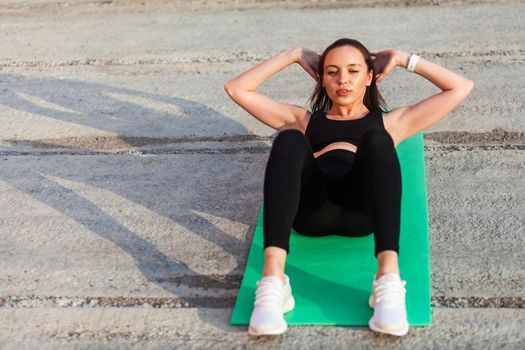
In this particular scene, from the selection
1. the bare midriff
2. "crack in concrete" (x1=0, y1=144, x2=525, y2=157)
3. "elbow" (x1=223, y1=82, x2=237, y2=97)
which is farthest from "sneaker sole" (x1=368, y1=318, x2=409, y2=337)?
"crack in concrete" (x1=0, y1=144, x2=525, y2=157)

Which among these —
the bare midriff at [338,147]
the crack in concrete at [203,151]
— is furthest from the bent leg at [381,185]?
the crack in concrete at [203,151]

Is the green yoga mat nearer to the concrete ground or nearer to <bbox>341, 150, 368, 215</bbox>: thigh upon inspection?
the concrete ground

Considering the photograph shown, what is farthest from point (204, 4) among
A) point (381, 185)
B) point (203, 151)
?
point (381, 185)

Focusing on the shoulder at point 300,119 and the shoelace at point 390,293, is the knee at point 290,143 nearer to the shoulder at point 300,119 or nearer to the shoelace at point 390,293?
the shoelace at point 390,293

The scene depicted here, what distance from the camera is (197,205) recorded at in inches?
183

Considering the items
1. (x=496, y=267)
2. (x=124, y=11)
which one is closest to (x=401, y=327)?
(x=496, y=267)

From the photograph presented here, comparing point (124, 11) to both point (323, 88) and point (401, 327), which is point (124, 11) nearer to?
point (323, 88)

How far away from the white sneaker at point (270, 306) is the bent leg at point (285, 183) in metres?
0.15

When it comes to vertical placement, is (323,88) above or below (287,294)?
above

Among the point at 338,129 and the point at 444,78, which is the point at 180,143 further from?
the point at 444,78

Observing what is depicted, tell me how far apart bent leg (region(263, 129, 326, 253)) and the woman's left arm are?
0.83m

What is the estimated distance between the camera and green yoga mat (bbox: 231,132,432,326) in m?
3.55

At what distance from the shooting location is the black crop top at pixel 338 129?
173 inches

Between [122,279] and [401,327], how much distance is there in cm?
123
